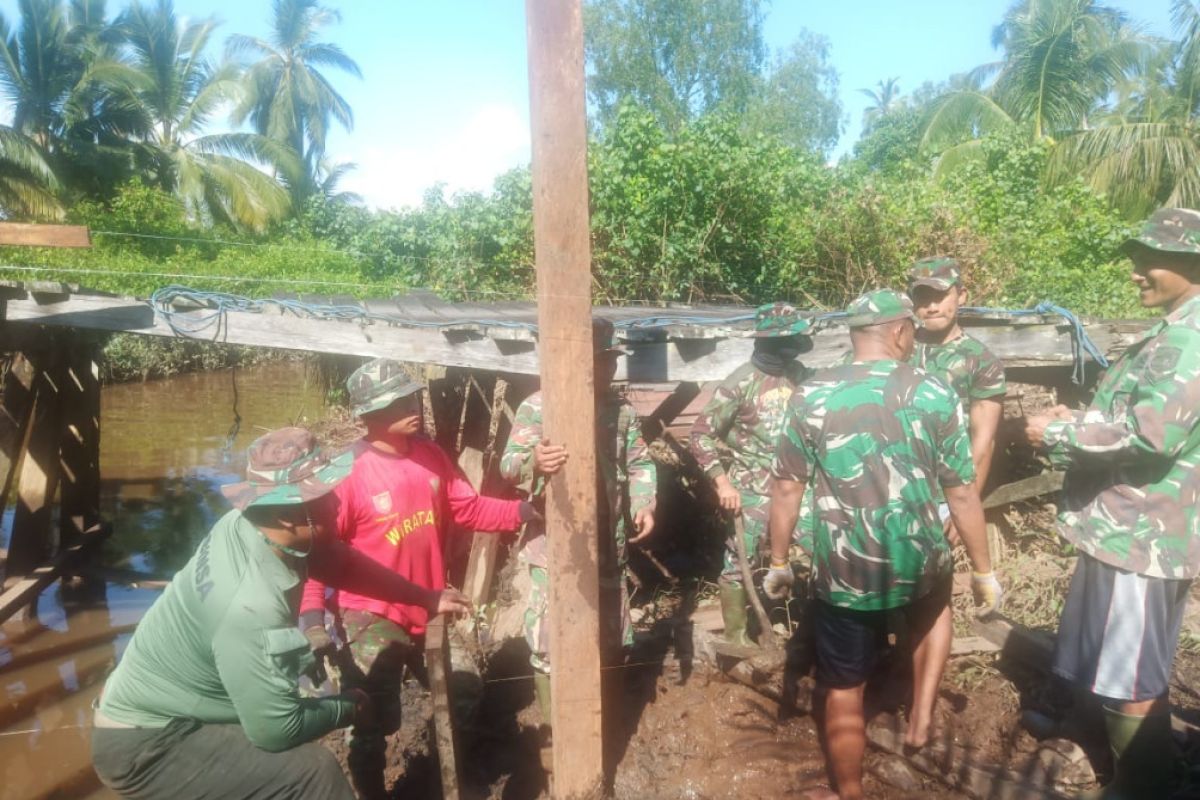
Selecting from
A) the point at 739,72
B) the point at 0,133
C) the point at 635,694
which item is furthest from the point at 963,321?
the point at 739,72

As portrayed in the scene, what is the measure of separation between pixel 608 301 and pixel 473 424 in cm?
465

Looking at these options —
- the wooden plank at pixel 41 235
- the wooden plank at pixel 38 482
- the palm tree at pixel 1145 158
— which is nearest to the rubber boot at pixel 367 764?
the wooden plank at pixel 41 235

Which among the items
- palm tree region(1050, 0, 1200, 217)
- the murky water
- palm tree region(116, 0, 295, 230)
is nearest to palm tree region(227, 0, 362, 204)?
palm tree region(116, 0, 295, 230)

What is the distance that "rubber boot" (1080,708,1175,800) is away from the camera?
8.88 feet

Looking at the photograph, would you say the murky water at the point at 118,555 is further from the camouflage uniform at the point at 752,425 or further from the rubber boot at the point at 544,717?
the camouflage uniform at the point at 752,425

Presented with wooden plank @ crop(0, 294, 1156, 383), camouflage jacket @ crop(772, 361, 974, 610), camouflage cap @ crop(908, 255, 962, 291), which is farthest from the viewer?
wooden plank @ crop(0, 294, 1156, 383)

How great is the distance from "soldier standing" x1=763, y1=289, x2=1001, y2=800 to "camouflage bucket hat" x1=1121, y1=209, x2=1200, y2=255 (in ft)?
2.66

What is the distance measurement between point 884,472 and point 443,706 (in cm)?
172

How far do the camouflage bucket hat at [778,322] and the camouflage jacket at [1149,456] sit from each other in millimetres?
1491

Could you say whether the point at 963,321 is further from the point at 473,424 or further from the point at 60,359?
the point at 60,359

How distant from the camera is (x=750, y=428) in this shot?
13.9 ft

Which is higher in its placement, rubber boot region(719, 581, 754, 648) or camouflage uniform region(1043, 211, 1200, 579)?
camouflage uniform region(1043, 211, 1200, 579)

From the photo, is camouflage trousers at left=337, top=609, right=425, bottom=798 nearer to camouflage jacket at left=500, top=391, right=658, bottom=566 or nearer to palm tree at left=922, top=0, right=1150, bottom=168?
camouflage jacket at left=500, top=391, right=658, bottom=566

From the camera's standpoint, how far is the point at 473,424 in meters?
6.28
